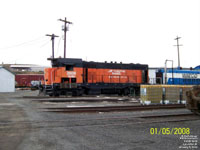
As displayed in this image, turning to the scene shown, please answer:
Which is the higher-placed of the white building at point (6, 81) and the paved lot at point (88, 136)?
the white building at point (6, 81)

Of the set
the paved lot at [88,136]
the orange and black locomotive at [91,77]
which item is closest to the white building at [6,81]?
the orange and black locomotive at [91,77]

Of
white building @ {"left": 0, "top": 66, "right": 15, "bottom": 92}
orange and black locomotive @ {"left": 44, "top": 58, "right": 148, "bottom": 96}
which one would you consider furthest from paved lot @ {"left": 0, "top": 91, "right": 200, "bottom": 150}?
white building @ {"left": 0, "top": 66, "right": 15, "bottom": 92}

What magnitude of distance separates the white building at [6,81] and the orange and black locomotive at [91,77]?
62.5 ft

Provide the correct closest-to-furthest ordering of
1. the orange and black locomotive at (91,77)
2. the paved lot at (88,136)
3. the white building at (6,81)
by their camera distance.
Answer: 1. the paved lot at (88,136)
2. the orange and black locomotive at (91,77)
3. the white building at (6,81)

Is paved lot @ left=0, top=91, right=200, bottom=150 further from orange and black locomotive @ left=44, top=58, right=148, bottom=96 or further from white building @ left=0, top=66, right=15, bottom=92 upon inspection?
white building @ left=0, top=66, right=15, bottom=92

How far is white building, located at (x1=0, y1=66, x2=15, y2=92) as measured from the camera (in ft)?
118

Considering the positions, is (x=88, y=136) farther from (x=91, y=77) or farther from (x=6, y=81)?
(x=6, y=81)

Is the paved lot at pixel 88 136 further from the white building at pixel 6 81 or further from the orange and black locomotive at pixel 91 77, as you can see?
the white building at pixel 6 81

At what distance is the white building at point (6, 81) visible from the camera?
36.0 metres

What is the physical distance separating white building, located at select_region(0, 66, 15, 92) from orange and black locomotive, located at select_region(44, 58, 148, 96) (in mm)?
19035

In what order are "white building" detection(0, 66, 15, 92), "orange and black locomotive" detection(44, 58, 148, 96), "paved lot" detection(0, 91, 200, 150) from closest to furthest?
"paved lot" detection(0, 91, 200, 150)
"orange and black locomotive" detection(44, 58, 148, 96)
"white building" detection(0, 66, 15, 92)

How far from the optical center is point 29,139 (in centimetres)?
539

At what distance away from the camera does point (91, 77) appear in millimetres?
21703

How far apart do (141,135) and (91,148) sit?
1.86m
